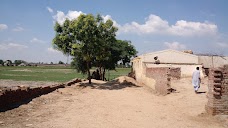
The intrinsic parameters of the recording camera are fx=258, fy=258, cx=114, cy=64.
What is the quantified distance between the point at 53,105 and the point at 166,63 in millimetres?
15218

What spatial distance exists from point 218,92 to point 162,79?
6.96m

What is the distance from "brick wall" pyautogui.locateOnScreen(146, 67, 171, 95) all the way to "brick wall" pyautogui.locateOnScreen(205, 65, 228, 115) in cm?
583

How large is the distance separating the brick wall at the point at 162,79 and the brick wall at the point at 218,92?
19.1 ft

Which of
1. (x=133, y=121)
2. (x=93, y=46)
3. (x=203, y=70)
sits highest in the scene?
(x=93, y=46)

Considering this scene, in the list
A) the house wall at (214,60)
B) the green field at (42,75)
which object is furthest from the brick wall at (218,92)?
the green field at (42,75)

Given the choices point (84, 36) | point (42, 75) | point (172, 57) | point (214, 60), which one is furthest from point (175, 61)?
point (42, 75)

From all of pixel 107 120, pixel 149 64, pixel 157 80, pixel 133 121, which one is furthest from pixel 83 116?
pixel 149 64

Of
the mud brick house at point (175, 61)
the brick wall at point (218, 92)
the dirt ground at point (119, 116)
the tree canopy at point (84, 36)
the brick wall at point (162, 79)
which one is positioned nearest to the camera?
the dirt ground at point (119, 116)

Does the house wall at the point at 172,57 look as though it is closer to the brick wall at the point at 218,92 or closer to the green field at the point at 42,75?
the brick wall at the point at 218,92

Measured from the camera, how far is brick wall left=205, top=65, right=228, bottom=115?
29.8ft

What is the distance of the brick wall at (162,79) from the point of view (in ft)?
49.8

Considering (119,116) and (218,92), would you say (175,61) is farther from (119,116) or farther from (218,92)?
(119,116)

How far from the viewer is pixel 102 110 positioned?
11.3 meters

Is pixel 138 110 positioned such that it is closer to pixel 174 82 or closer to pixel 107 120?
pixel 107 120
